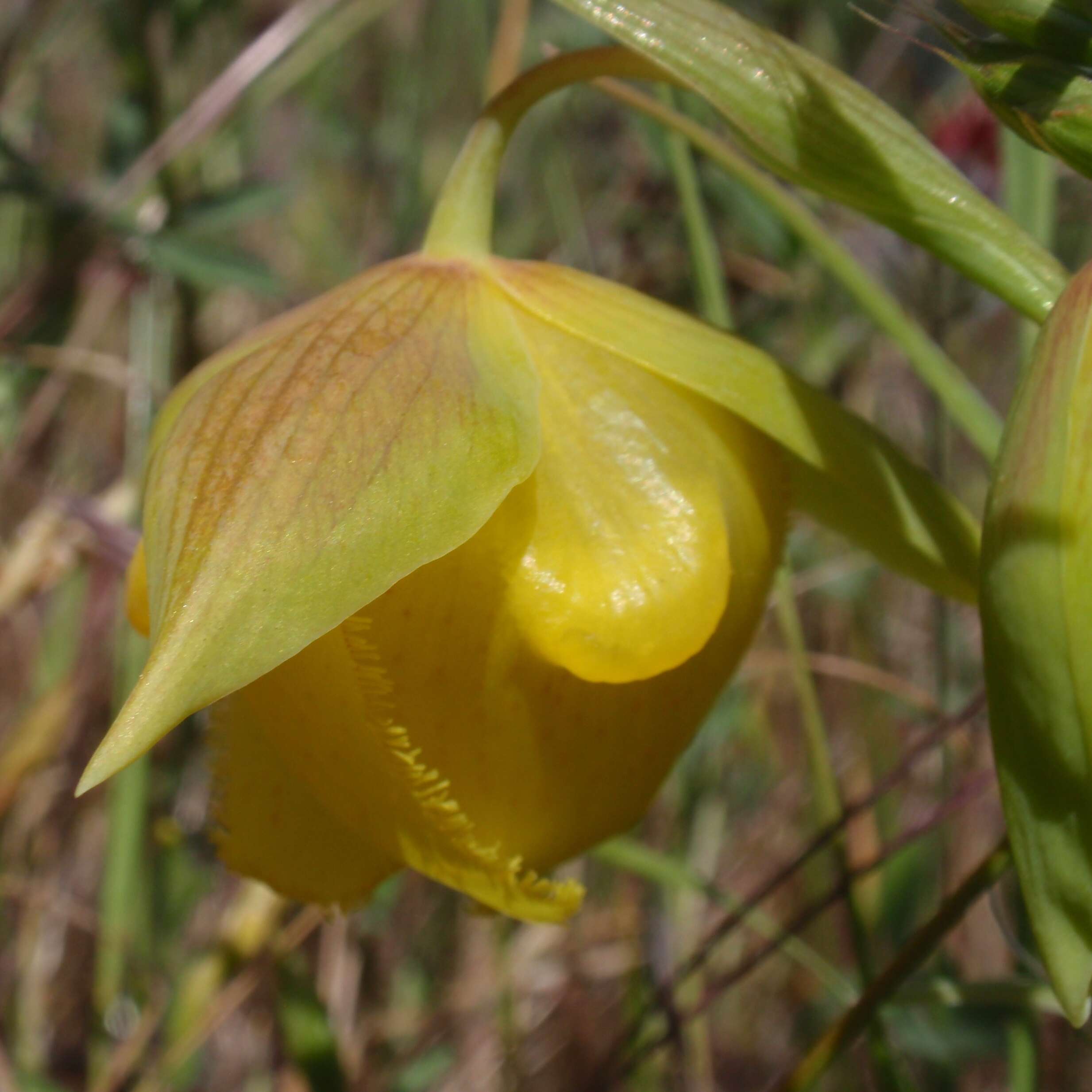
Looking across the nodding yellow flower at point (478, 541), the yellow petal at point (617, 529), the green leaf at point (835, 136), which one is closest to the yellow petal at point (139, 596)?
the nodding yellow flower at point (478, 541)

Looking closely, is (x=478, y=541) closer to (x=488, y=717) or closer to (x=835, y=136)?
(x=488, y=717)

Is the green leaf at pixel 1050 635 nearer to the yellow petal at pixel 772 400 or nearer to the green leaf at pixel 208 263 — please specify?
the yellow petal at pixel 772 400

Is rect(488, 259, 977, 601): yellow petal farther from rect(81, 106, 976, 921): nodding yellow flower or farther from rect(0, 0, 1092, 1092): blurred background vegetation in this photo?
rect(0, 0, 1092, 1092): blurred background vegetation

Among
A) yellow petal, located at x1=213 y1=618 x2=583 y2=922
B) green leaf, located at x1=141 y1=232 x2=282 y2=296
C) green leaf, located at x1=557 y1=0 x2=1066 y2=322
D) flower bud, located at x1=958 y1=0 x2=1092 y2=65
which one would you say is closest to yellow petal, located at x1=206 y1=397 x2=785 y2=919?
yellow petal, located at x1=213 y1=618 x2=583 y2=922

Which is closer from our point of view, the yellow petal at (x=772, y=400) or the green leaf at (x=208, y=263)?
the yellow petal at (x=772, y=400)

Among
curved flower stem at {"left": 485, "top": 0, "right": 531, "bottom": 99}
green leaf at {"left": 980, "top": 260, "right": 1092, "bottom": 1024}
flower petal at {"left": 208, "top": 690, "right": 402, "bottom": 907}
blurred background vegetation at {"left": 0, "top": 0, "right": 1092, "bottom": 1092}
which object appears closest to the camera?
green leaf at {"left": 980, "top": 260, "right": 1092, "bottom": 1024}

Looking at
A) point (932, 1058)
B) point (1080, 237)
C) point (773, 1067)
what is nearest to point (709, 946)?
point (932, 1058)
